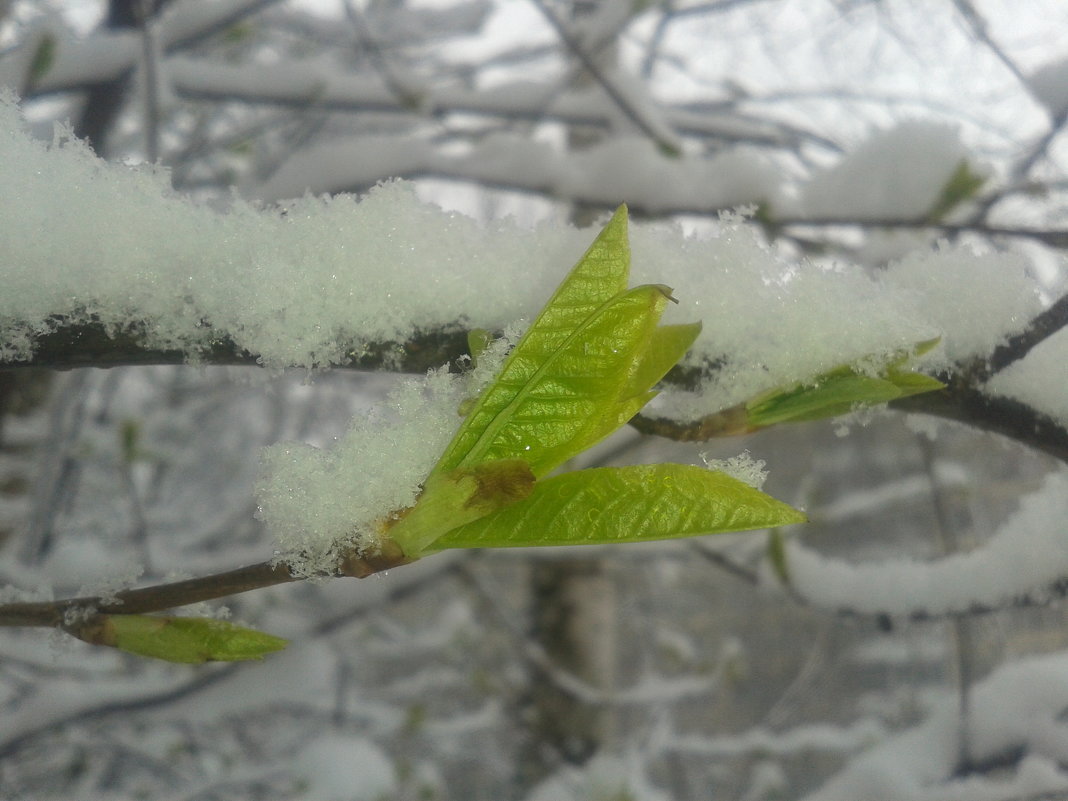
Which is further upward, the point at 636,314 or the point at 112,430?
the point at 636,314

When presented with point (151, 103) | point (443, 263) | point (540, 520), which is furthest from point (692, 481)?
point (151, 103)

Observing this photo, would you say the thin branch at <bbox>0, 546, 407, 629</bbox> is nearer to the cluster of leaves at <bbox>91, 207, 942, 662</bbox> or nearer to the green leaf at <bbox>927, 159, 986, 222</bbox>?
the cluster of leaves at <bbox>91, 207, 942, 662</bbox>

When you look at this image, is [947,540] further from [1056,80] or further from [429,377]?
[429,377]

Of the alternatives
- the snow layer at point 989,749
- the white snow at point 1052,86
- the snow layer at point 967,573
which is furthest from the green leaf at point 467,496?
the white snow at point 1052,86

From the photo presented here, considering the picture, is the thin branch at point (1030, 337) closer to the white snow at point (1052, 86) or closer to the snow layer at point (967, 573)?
the snow layer at point (967, 573)

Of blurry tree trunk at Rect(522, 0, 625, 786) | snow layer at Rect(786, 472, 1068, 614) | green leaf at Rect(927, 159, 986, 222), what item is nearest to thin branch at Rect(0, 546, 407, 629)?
snow layer at Rect(786, 472, 1068, 614)

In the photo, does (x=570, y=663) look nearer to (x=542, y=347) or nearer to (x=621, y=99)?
(x=621, y=99)

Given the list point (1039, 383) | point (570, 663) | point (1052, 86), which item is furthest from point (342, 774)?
point (1052, 86)
